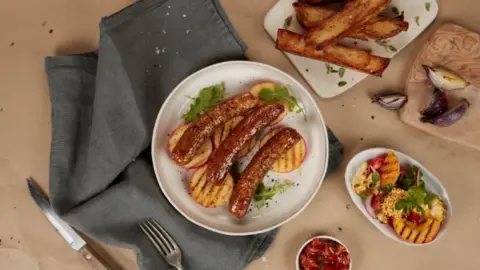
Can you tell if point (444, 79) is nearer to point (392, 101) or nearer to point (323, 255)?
point (392, 101)

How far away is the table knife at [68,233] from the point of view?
2.20 meters

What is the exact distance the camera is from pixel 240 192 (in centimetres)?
203

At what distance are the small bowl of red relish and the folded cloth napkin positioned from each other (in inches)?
6.3

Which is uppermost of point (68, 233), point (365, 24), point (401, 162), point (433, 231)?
point (365, 24)

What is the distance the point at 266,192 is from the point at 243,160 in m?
0.14

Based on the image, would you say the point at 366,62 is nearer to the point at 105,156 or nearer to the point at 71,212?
the point at 105,156

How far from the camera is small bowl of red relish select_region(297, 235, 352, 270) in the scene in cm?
212

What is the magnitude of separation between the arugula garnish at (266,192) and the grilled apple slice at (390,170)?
329 millimetres

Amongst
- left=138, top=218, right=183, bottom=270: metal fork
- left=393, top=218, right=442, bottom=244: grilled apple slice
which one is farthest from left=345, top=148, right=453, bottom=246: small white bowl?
left=138, top=218, right=183, bottom=270: metal fork

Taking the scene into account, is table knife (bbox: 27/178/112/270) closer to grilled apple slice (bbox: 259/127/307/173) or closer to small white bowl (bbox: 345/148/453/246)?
grilled apple slice (bbox: 259/127/307/173)

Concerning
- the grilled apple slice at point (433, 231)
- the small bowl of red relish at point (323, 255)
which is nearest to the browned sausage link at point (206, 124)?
the small bowl of red relish at point (323, 255)

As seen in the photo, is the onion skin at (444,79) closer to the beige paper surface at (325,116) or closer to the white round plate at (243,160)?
the beige paper surface at (325,116)

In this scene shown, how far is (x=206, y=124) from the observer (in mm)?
2027

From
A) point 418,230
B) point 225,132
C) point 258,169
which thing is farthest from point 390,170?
point 225,132
